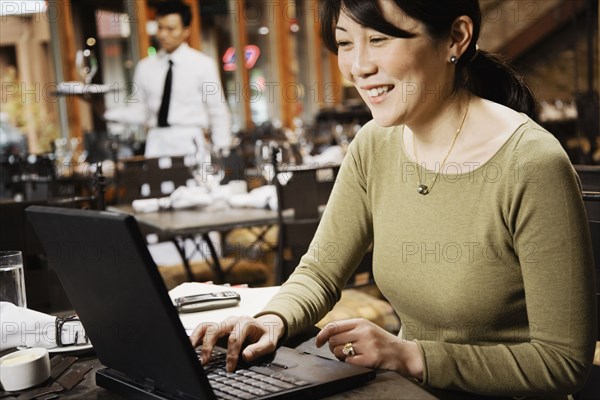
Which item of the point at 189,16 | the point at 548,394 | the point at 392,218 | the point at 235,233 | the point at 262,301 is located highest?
the point at 189,16

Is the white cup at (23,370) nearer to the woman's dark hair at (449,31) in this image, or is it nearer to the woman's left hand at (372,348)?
the woman's left hand at (372,348)

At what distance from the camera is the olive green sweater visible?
1.22 meters

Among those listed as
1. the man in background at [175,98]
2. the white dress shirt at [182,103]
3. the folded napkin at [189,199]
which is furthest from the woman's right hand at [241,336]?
the white dress shirt at [182,103]

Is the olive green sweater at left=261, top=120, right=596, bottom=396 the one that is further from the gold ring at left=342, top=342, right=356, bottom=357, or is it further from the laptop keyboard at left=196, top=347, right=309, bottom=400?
the laptop keyboard at left=196, top=347, right=309, bottom=400

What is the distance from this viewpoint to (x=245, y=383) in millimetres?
1047

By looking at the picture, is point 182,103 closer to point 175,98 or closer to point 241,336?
point 175,98

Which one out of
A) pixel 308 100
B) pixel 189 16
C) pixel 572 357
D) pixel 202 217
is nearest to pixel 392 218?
pixel 572 357

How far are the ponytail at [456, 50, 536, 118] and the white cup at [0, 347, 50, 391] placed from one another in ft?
3.10

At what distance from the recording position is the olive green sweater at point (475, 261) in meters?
1.22

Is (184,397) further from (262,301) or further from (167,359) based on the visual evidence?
(262,301)

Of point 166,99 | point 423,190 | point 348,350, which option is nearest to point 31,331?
point 348,350

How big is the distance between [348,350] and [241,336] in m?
0.18

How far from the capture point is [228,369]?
1.11 m

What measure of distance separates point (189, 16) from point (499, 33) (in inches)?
354
